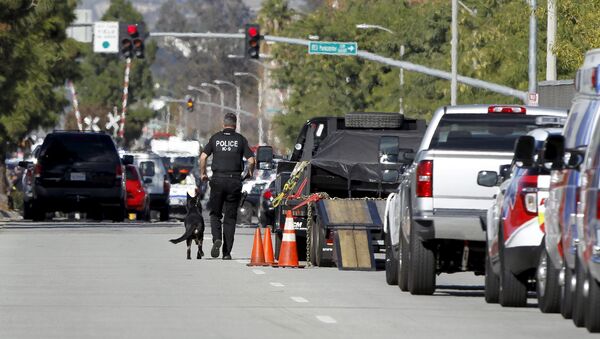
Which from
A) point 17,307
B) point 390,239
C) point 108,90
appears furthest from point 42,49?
point 108,90

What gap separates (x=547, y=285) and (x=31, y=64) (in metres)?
36.6

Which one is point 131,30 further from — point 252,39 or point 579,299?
point 579,299

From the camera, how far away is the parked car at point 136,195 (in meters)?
49.7

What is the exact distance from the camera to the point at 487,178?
64.6ft

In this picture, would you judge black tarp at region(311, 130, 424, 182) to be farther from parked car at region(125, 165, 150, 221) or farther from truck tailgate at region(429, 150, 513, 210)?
parked car at region(125, 165, 150, 221)

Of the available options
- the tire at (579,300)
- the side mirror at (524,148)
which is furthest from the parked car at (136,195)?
the tire at (579,300)

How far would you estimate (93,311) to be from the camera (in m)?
18.0

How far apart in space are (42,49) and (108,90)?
269ft

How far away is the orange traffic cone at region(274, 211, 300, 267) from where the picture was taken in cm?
2570

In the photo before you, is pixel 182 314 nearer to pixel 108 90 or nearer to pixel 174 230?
pixel 174 230

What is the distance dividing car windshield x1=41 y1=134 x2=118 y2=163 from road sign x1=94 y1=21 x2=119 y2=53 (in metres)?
21.9

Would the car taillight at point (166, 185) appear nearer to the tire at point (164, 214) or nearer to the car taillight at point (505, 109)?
the tire at point (164, 214)

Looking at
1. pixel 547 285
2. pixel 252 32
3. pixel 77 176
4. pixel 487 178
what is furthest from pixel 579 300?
pixel 252 32

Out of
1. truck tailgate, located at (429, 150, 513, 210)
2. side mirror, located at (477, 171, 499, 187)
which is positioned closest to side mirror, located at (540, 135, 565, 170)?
side mirror, located at (477, 171, 499, 187)
